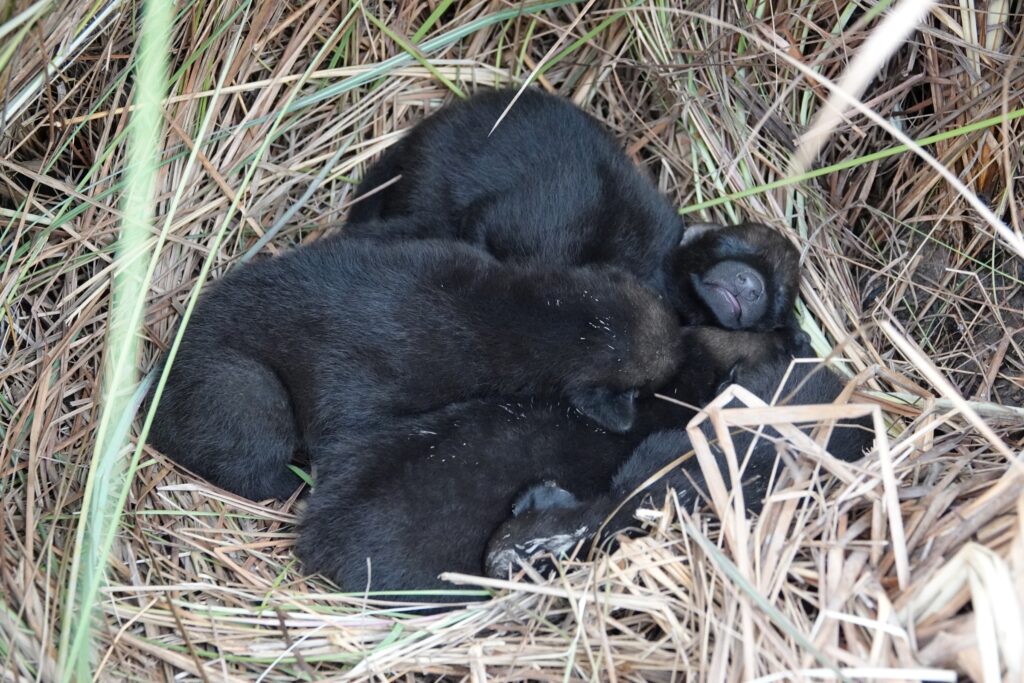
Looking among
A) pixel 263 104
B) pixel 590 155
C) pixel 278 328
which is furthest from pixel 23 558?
pixel 590 155

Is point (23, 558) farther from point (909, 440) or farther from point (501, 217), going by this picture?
point (909, 440)

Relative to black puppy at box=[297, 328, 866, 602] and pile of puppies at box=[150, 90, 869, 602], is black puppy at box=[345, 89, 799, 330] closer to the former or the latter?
pile of puppies at box=[150, 90, 869, 602]

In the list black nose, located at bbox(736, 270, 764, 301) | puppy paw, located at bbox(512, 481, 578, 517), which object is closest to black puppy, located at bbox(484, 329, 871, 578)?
puppy paw, located at bbox(512, 481, 578, 517)

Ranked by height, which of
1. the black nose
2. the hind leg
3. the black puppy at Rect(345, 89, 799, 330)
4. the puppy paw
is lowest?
the puppy paw

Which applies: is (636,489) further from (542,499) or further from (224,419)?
(224,419)

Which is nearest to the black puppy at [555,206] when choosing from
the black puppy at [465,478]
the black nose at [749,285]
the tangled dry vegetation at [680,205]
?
the black nose at [749,285]
